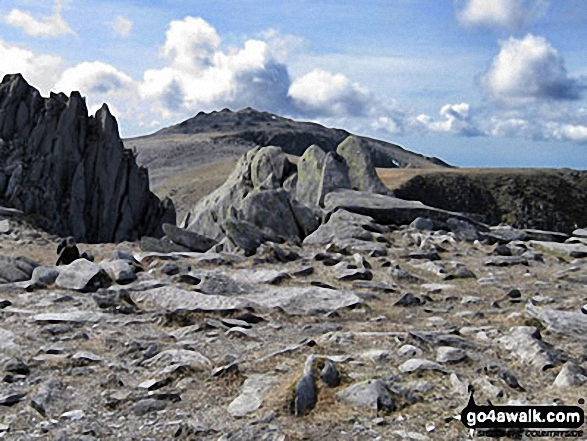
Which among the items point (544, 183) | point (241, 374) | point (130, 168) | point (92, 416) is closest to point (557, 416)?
point (241, 374)

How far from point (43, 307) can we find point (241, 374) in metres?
6.51

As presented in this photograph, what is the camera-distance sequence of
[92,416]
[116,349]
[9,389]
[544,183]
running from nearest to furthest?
[92,416] < [9,389] < [116,349] < [544,183]

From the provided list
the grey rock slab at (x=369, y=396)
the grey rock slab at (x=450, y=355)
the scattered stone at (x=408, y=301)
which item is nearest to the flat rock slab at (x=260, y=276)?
the scattered stone at (x=408, y=301)

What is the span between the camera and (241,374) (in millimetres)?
8914

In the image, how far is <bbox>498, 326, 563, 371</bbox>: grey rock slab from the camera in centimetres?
877

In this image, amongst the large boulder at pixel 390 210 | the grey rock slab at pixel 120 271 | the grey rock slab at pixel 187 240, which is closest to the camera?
the grey rock slab at pixel 120 271

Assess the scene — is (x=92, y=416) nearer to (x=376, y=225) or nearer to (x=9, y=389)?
(x=9, y=389)

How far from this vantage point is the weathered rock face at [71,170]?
46.2m

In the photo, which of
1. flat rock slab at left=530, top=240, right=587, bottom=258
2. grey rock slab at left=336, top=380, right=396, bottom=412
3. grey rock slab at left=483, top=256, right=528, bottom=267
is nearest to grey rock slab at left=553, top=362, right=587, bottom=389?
grey rock slab at left=336, top=380, right=396, bottom=412

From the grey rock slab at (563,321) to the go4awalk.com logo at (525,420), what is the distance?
10.8 ft

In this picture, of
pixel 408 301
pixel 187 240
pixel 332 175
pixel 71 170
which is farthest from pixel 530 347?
pixel 71 170

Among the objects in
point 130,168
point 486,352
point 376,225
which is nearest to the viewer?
point 486,352

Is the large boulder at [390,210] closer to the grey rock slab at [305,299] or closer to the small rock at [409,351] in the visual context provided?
the grey rock slab at [305,299]

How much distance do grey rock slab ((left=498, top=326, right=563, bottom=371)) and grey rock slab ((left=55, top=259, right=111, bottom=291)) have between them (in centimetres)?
965
